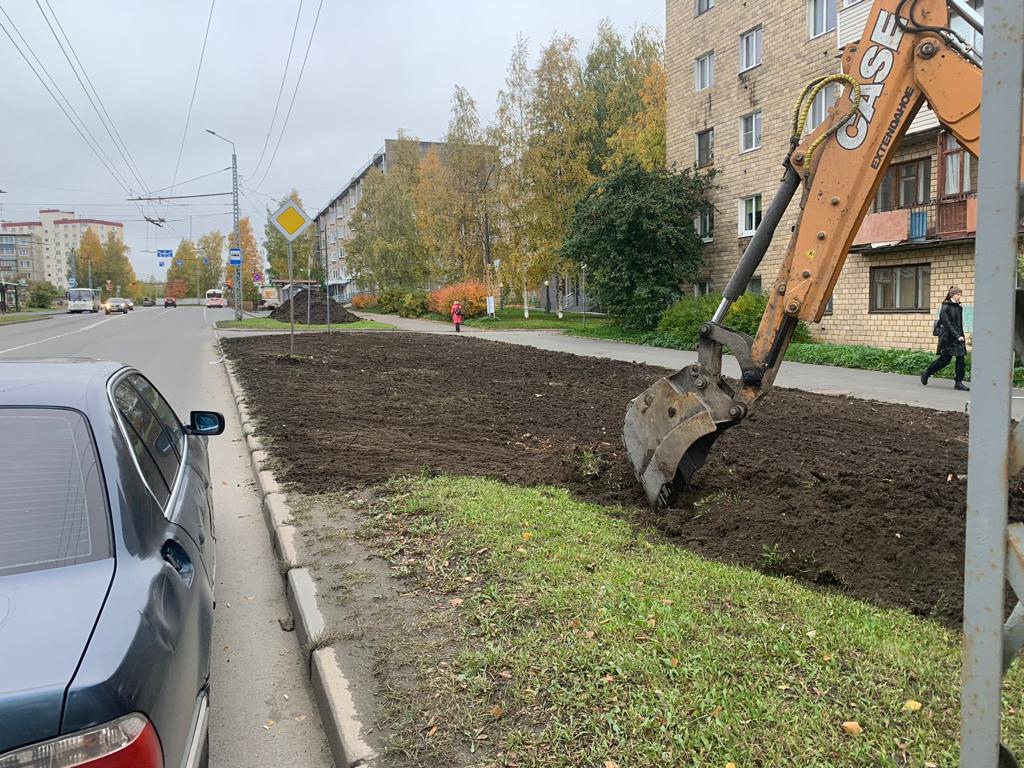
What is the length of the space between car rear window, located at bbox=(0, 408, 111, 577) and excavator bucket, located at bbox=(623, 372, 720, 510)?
3631 mm

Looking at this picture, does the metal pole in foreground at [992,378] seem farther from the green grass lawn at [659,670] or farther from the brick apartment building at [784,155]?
the brick apartment building at [784,155]

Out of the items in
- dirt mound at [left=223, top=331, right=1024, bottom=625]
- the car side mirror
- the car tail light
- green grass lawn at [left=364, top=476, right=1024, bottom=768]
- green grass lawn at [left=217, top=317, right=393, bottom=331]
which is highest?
green grass lawn at [left=217, top=317, right=393, bottom=331]

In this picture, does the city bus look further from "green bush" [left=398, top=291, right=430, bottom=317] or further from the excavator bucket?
the excavator bucket

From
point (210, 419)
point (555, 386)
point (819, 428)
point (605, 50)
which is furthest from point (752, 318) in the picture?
point (605, 50)

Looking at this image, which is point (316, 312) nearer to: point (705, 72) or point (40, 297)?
point (705, 72)

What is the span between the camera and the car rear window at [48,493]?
232 cm

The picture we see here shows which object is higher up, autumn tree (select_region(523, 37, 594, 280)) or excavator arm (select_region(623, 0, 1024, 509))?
autumn tree (select_region(523, 37, 594, 280))

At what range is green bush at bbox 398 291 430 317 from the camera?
150 ft

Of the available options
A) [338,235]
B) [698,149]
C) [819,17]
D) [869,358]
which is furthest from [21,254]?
[869,358]

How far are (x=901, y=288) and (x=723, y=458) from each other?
55.6ft

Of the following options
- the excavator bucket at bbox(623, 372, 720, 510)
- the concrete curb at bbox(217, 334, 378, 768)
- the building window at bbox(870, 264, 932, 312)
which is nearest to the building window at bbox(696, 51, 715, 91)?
the building window at bbox(870, 264, 932, 312)

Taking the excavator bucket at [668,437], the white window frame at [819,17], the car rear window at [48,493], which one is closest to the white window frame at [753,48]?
the white window frame at [819,17]

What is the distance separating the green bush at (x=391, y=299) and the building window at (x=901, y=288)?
111 feet

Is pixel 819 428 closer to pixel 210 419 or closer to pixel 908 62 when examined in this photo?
pixel 908 62
